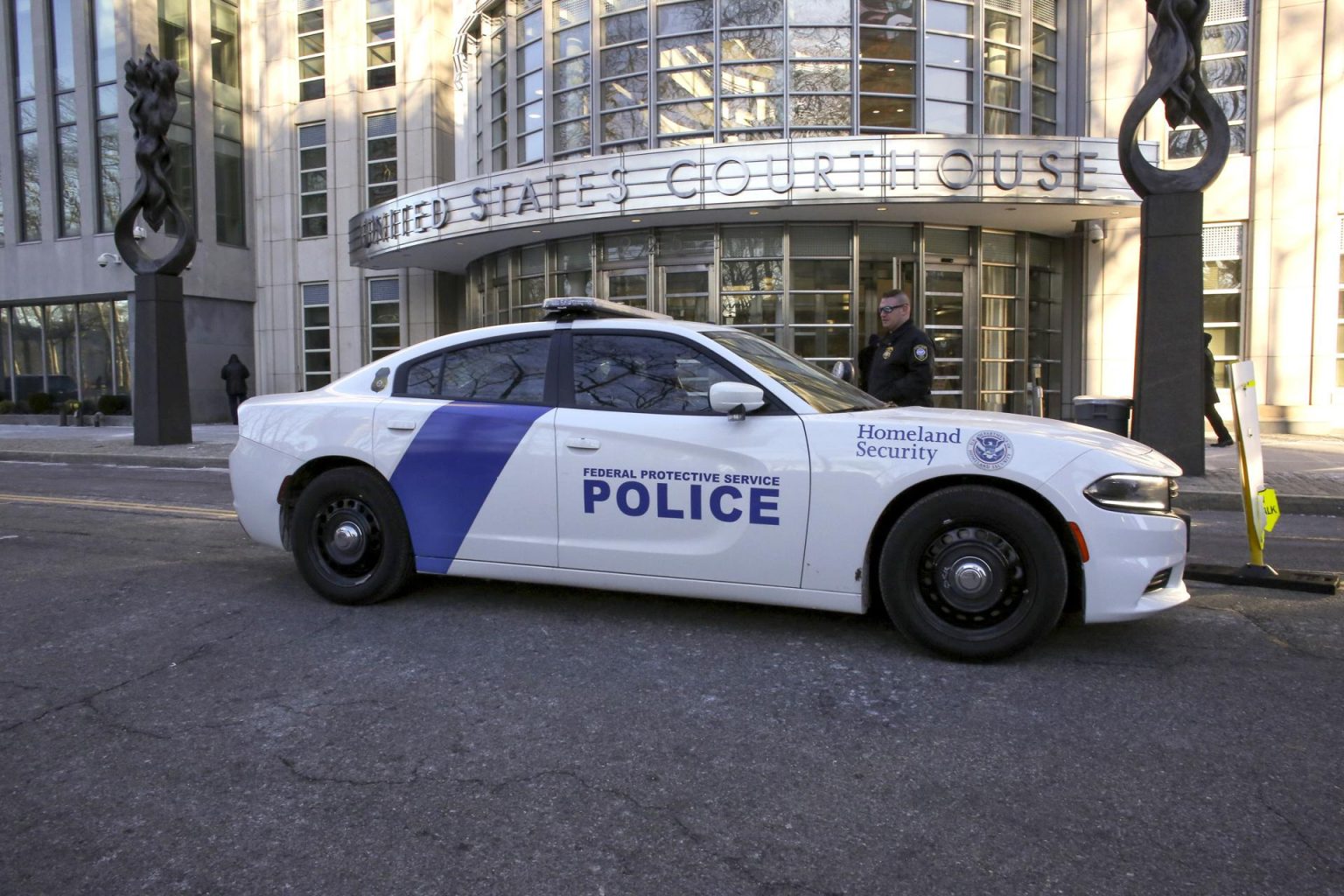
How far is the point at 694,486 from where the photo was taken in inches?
171

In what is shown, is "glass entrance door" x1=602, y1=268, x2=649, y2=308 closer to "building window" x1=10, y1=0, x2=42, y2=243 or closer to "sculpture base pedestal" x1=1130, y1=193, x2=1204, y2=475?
"sculpture base pedestal" x1=1130, y1=193, x2=1204, y2=475

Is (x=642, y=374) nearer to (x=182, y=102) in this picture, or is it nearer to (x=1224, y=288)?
(x=1224, y=288)

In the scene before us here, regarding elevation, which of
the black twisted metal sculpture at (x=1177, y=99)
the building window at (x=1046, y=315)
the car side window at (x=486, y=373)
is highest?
the black twisted metal sculpture at (x=1177, y=99)

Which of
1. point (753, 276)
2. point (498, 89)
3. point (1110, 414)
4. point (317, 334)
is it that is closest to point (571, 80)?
point (498, 89)

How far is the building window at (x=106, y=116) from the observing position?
24.6m

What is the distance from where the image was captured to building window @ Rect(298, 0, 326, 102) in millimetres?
25031

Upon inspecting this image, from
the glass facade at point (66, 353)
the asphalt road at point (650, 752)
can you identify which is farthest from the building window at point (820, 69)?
the glass facade at point (66, 353)

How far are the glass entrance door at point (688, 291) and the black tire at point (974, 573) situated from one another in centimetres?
1288

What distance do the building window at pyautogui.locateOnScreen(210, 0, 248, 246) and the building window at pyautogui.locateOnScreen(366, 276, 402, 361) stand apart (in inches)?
194

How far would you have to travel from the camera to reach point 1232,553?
6.71m

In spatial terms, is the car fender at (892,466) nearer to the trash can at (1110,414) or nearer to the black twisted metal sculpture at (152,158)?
the trash can at (1110,414)

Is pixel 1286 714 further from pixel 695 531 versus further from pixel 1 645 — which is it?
pixel 1 645

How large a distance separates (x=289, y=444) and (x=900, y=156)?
11547mm

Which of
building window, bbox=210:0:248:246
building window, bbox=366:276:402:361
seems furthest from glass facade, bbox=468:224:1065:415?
building window, bbox=210:0:248:246
